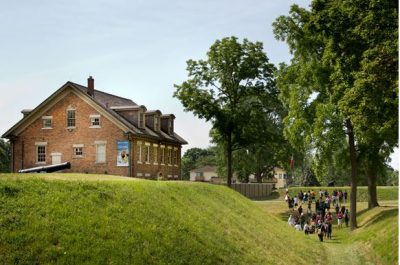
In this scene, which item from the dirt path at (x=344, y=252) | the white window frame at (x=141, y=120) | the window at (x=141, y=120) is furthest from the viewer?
the window at (x=141, y=120)

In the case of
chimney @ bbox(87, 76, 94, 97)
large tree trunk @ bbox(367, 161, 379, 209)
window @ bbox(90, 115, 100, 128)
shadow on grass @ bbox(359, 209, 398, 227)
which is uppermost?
chimney @ bbox(87, 76, 94, 97)

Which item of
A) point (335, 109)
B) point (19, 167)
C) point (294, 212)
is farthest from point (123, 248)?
point (294, 212)

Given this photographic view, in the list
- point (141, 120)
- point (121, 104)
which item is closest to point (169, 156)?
point (141, 120)

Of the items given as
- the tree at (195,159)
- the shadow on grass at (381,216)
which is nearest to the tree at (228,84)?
the shadow on grass at (381,216)

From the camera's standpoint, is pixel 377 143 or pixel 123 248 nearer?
pixel 123 248

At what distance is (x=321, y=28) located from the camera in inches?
1337

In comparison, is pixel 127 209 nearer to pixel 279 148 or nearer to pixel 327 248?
pixel 327 248

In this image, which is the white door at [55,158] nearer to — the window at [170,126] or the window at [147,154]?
the window at [147,154]

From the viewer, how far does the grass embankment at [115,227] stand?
48.4 feet

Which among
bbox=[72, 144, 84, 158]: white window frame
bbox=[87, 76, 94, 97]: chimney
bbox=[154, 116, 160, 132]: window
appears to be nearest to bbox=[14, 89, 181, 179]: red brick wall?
bbox=[72, 144, 84, 158]: white window frame

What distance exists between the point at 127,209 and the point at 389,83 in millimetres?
14286

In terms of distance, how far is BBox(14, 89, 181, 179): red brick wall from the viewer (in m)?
47.0

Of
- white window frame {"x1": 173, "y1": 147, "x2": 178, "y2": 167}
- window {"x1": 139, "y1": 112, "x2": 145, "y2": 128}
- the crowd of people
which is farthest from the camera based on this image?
white window frame {"x1": 173, "y1": 147, "x2": 178, "y2": 167}

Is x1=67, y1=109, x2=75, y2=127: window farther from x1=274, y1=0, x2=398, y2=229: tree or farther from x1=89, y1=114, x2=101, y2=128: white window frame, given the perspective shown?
x1=274, y1=0, x2=398, y2=229: tree
